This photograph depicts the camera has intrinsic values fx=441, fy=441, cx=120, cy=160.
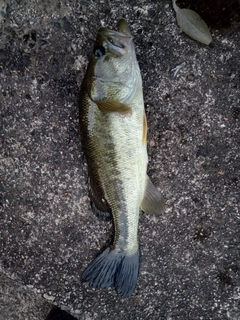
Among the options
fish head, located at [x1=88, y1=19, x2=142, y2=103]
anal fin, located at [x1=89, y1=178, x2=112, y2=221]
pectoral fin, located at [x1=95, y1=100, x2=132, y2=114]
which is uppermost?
fish head, located at [x1=88, y1=19, x2=142, y2=103]

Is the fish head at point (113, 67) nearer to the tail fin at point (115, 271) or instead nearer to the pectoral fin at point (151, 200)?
the pectoral fin at point (151, 200)

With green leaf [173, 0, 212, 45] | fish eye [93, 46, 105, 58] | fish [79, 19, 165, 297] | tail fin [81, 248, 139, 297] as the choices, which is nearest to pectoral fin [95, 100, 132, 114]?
fish [79, 19, 165, 297]

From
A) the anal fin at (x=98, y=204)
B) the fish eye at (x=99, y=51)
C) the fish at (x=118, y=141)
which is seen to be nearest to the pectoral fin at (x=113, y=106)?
the fish at (x=118, y=141)

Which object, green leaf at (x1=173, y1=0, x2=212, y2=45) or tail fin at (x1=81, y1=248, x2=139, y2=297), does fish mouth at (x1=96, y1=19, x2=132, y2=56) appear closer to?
green leaf at (x1=173, y1=0, x2=212, y2=45)

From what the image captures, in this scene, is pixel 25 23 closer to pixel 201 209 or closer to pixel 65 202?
pixel 65 202

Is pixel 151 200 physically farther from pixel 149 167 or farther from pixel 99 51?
pixel 99 51

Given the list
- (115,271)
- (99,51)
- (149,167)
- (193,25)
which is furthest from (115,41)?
(115,271)

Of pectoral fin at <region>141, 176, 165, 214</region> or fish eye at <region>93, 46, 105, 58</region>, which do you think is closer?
fish eye at <region>93, 46, 105, 58</region>

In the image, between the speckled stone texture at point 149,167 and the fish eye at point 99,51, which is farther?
the speckled stone texture at point 149,167
